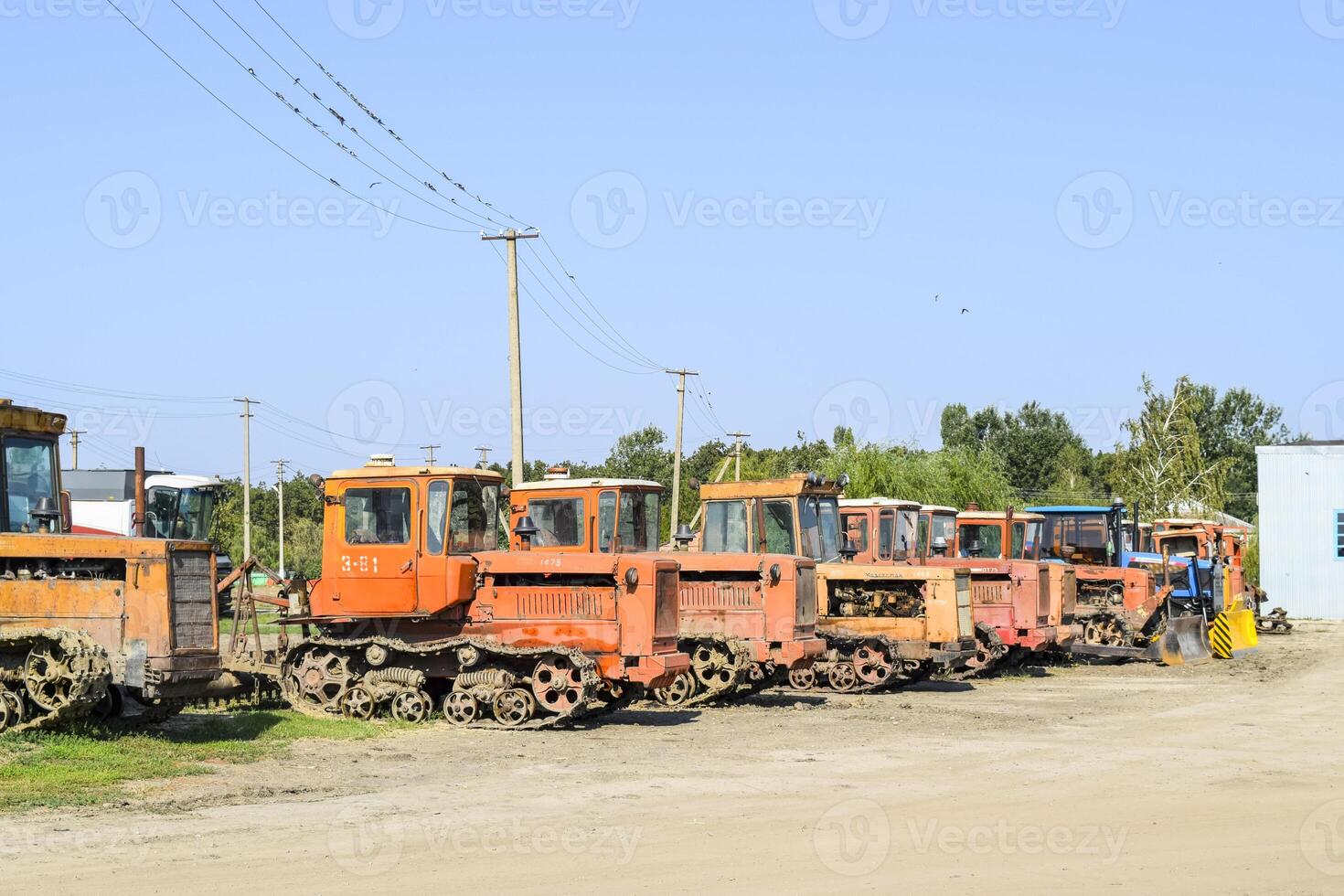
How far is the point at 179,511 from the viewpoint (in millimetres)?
39812

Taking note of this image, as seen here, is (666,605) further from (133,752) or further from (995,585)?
(995,585)

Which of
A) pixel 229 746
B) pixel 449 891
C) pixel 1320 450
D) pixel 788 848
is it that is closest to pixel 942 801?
pixel 788 848

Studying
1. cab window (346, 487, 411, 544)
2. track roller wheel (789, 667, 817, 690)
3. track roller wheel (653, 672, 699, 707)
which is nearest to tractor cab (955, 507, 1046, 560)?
track roller wheel (789, 667, 817, 690)

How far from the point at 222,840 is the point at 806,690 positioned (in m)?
12.2

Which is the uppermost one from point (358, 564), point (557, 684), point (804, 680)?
point (358, 564)

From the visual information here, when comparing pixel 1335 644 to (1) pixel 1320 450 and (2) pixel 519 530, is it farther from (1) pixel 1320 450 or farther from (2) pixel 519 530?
(2) pixel 519 530

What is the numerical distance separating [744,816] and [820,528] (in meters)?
10.7

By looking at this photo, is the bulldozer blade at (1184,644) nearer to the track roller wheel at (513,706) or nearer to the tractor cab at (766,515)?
the tractor cab at (766,515)

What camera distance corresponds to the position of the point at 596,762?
13.5m

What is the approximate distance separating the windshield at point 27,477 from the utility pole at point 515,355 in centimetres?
1153

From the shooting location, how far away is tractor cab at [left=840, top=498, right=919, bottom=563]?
23828mm

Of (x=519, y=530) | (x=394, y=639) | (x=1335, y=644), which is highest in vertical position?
(x=519, y=530)

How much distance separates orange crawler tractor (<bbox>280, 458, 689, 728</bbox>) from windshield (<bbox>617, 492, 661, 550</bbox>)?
5.59ft

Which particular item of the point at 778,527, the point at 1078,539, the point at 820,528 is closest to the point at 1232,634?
the point at 1078,539
